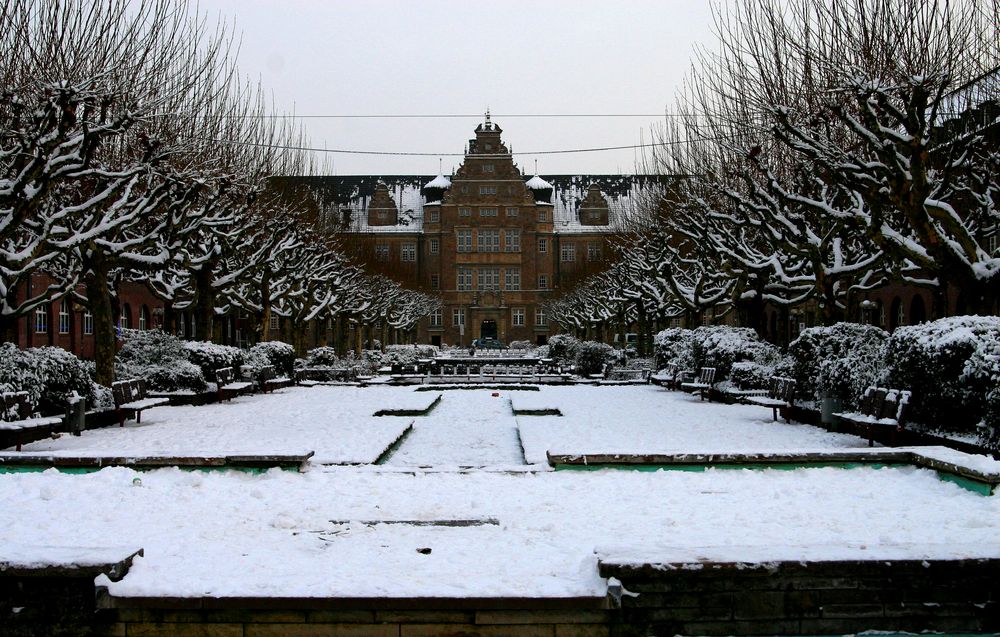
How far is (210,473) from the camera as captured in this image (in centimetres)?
941

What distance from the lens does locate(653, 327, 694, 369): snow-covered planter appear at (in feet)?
80.7

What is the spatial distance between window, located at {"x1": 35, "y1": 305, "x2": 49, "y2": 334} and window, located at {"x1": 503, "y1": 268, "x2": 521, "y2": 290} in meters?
51.7

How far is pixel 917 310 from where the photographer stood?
38719 mm

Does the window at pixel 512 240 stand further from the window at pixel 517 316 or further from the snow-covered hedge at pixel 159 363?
the snow-covered hedge at pixel 159 363

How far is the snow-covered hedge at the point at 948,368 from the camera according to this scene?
11.0m

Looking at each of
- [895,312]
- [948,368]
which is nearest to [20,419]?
[948,368]

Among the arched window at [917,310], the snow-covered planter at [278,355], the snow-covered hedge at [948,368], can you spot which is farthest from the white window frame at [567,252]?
the snow-covered hedge at [948,368]

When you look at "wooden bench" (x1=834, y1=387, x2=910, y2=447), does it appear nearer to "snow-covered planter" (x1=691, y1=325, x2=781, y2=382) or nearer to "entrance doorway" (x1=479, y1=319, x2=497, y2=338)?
"snow-covered planter" (x1=691, y1=325, x2=781, y2=382)

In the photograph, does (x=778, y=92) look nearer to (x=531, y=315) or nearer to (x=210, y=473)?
(x=210, y=473)

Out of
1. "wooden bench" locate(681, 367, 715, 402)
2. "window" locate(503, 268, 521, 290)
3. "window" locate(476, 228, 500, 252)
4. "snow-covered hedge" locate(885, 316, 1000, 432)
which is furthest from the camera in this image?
"window" locate(503, 268, 521, 290)

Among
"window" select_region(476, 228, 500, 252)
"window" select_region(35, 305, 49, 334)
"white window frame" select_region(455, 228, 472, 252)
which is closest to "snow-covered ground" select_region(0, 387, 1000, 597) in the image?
"window" select_region(35, 305, 49, 334)

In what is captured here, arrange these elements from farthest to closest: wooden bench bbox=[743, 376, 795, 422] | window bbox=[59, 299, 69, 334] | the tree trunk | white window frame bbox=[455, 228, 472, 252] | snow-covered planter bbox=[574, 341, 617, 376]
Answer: white window frame bbox=[455, 228, 472, 252]
window bbox=[59, 299, 69, 334]
snow-covered planter bbox=[574, 341, 617, 376]
the tree trunk
wooden bench bbox=[743, 376, 795, 422]

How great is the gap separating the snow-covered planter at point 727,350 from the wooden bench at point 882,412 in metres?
7.32

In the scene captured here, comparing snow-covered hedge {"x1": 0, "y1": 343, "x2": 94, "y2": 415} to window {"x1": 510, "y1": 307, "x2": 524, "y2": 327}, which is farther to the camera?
window {"x1": 510, "y1": 307, "x2": 524, "y2": 327}
